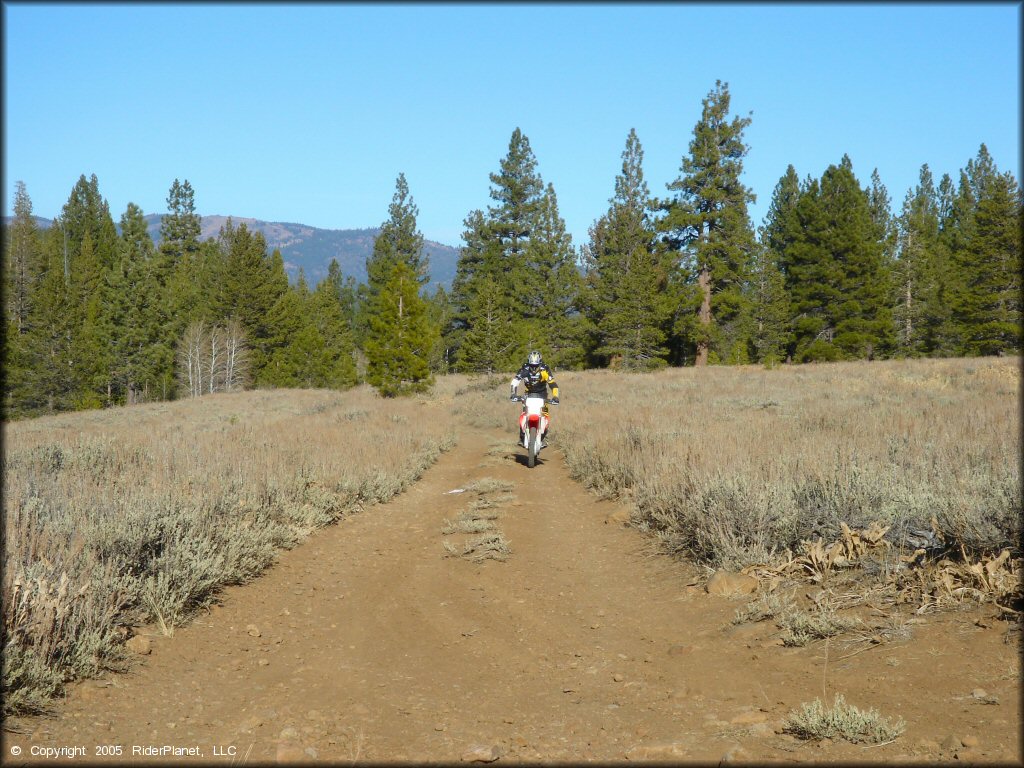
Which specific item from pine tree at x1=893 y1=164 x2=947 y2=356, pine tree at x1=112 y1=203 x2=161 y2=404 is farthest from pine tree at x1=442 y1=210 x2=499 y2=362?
pine tree at x1=893 y1=164 x2=947 y2=356

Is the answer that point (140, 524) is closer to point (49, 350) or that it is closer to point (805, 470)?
point (805, 470)

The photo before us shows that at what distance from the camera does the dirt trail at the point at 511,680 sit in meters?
3.80

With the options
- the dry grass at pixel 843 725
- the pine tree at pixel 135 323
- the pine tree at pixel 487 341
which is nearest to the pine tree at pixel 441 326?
the pine tree at pixel 487 341

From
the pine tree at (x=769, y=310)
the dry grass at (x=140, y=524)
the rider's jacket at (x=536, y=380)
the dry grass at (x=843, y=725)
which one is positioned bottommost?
the dry grass at (x=843, y=725)

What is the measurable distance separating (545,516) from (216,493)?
172 inches

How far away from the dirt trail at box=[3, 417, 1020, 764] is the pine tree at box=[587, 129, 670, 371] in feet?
126

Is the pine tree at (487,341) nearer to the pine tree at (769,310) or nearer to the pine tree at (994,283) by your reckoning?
the pine tree at (769,310)

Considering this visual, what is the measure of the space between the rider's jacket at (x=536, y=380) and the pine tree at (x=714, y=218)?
108 feet

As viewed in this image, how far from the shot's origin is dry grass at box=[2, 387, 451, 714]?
14.6 feet

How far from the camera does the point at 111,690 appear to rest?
4.43m

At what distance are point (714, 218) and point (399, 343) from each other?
24.9 m

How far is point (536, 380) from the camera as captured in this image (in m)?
14.4

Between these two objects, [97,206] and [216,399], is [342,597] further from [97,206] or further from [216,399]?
[97,206]

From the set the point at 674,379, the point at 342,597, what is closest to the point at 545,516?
the point at 342,597
